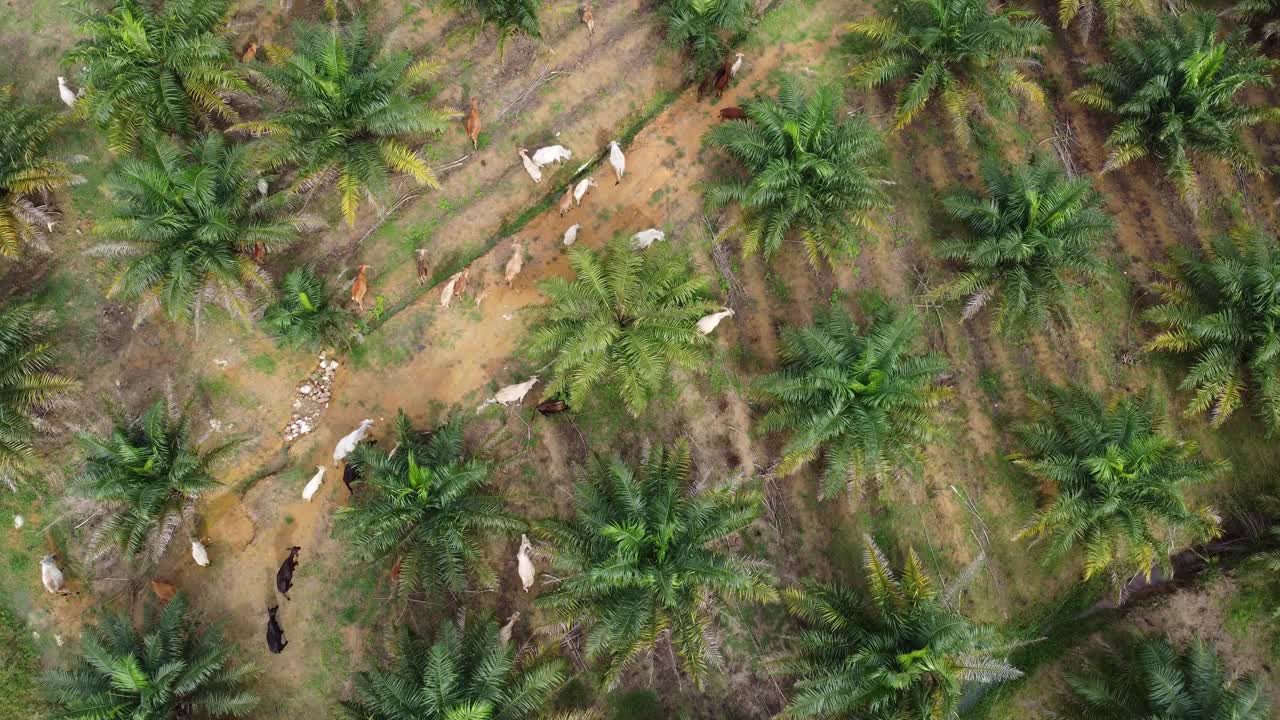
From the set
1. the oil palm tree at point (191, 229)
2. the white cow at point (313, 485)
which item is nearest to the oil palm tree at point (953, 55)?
the oil palm tree at point (191, 229)

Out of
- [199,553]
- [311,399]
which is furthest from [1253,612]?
[199,553]

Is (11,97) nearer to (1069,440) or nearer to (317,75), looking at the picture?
(317,75)

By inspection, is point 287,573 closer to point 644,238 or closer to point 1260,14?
point 644,238

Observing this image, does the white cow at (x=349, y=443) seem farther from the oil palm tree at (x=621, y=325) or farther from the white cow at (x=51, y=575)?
the white cow at (x=51, y=575)

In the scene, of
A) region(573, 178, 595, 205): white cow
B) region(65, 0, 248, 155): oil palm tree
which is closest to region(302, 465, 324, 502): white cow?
region(65, 0, 248, 155): oil palm tree

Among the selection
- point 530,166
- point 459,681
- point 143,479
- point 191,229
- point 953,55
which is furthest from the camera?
point 530,166

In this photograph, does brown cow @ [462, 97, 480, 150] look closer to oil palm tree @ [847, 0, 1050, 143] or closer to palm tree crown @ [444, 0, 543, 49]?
palm tree crown @ [444, 0, 543, 49]

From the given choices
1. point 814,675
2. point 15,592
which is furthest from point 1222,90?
point 15,592
